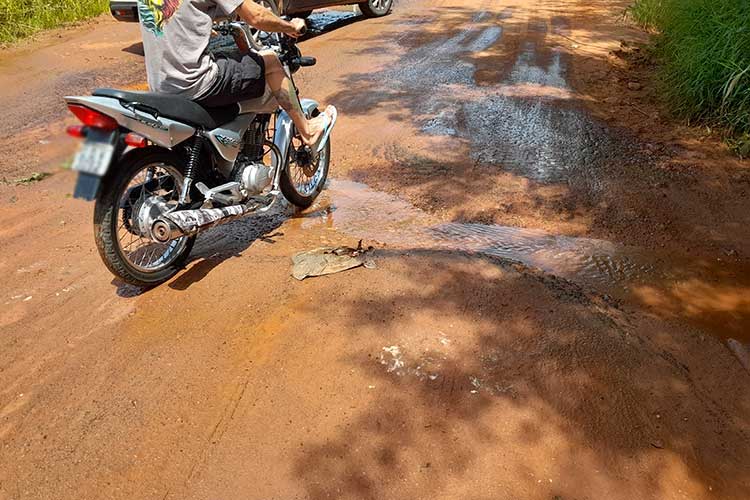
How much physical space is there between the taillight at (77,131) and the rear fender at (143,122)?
0.12m

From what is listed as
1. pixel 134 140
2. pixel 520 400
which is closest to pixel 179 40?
pixel 134 140

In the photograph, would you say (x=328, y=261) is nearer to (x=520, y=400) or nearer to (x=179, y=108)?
(x=179, y=108)

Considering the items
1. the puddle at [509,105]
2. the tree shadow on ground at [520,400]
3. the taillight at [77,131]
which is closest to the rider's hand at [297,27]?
the taillight at [77,131]

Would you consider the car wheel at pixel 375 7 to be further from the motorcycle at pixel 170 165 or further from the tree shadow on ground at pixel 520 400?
the tree shadow on ground at pixel 520 400

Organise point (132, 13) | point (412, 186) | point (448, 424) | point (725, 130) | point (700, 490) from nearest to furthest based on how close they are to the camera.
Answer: point (700, 490) < point (448, 424) < point (412, 186) < point (725, 130) < point (132, 13)

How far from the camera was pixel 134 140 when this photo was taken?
10.2 feet

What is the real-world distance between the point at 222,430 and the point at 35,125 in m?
5.08

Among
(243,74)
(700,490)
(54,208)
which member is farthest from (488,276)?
(54,208)

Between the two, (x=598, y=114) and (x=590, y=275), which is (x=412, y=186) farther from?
(x=598, y=114)

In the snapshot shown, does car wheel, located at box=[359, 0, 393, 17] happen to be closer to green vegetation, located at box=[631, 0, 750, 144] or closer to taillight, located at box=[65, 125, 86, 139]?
green vegetation, located at box=[631, 0, 750, 144]

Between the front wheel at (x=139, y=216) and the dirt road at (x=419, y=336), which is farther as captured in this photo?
the front wheel at (x=139, y=216)

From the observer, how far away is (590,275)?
12.7 ft

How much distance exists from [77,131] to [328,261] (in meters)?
1.56

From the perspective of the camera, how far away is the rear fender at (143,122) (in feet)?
9.48
